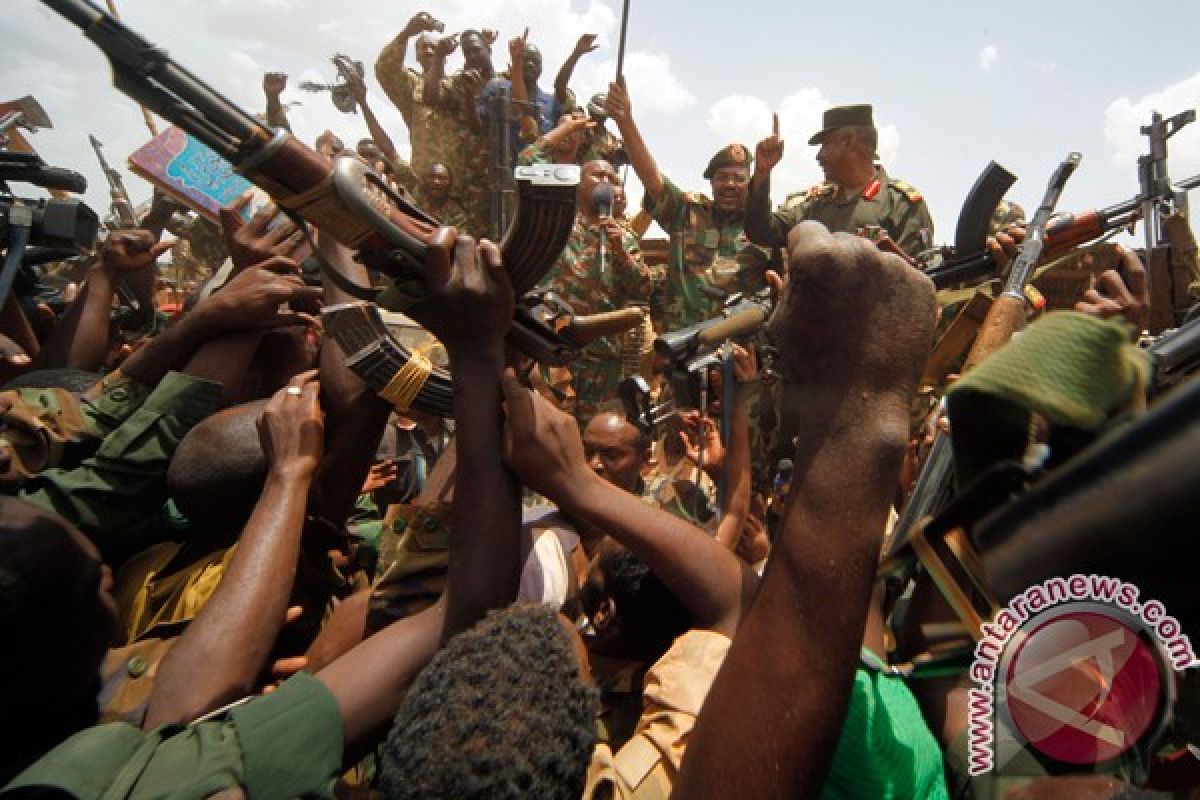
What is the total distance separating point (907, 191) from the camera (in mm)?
5176

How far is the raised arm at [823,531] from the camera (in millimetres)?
922

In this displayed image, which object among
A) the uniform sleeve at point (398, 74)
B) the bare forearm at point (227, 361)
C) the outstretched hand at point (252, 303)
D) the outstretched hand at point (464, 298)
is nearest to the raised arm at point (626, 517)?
the outstretched hand at point (464, 298)

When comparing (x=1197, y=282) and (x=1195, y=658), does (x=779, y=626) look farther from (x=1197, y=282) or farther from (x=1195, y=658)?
(x=1197, y=282)

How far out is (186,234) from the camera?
784 cm

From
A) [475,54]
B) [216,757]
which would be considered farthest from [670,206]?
[216,757]

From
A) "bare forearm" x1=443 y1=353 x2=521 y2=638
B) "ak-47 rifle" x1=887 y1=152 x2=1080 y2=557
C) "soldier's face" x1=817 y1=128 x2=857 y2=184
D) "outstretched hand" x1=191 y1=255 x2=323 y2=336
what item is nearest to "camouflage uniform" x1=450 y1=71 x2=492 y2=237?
"soldier's face" x1=817 y1=128 x2=857 y2=184

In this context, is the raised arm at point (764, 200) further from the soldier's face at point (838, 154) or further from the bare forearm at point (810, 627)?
the bare forearm at point (810, 627)

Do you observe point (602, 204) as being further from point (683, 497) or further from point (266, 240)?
point (266, 240)

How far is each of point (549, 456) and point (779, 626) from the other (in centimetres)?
72

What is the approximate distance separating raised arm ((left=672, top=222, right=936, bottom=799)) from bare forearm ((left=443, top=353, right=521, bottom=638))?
2.13 feet

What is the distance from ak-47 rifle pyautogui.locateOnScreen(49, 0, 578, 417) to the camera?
1809 millimetres

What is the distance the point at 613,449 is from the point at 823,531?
93.7 inches

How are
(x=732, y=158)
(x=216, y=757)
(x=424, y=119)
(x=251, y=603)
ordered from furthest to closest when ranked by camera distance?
(x=424, y=119)
(x=732, y=158)
(x=251, y=603)
(x=216, y=757)

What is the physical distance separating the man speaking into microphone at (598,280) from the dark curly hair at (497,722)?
516 centimetres
